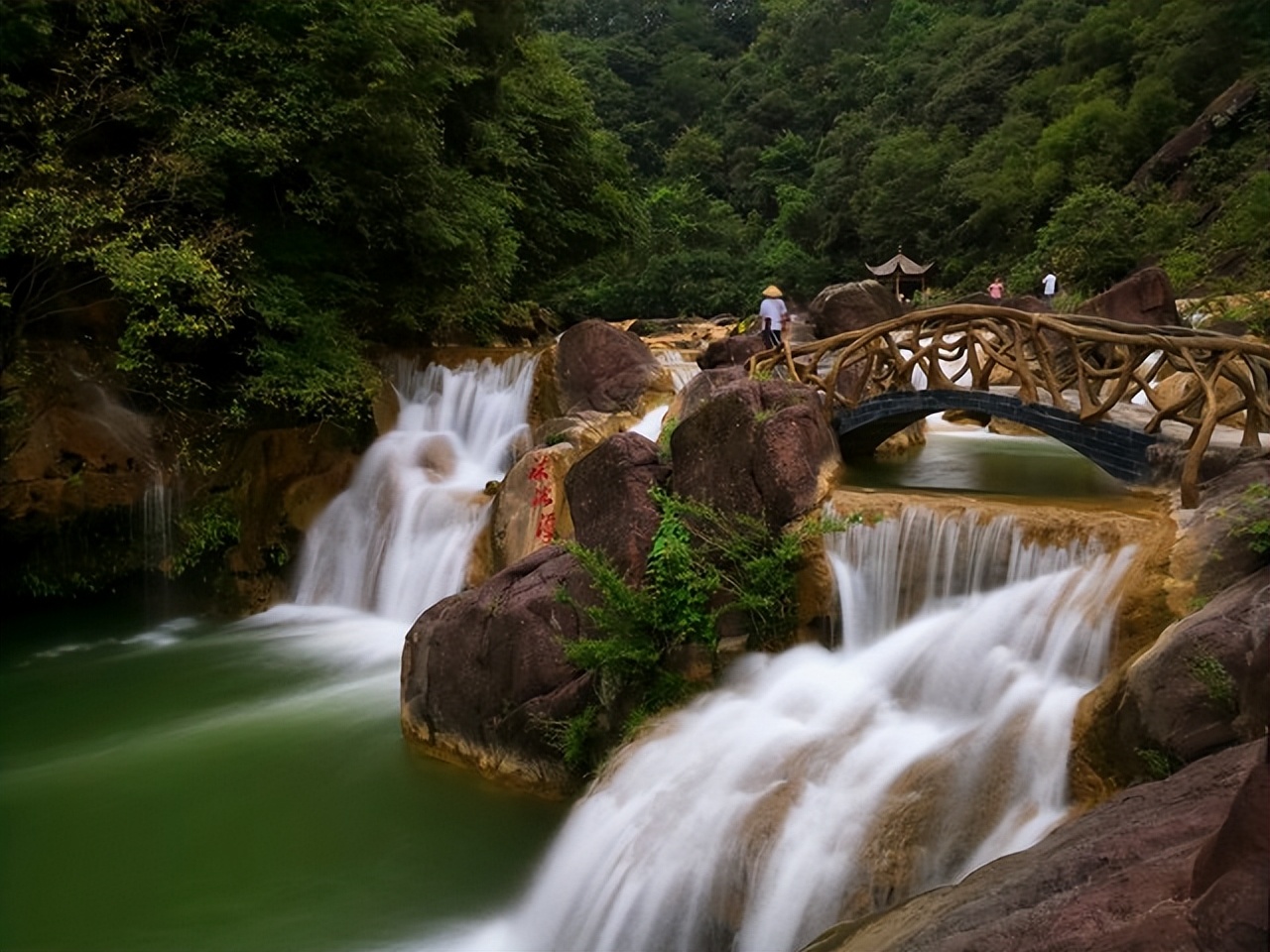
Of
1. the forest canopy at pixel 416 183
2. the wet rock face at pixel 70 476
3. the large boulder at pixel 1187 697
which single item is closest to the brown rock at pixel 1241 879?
the large boulder at pixel 1187 697

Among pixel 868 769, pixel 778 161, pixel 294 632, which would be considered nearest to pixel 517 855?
pixel 868 769

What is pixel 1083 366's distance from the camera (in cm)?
713

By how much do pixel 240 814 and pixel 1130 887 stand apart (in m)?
6.11

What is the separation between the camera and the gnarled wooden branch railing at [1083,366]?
617 cm

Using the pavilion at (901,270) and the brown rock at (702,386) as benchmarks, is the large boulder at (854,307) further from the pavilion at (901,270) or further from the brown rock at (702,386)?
the pavilion at (901,270)

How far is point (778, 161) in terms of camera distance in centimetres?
5225

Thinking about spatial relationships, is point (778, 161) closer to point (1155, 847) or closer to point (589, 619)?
point (589, 619)

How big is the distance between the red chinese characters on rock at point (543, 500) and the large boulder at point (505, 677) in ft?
6.24

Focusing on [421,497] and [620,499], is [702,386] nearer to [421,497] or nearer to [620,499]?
[620,499]

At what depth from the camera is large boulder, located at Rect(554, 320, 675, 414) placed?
1239 centimetres

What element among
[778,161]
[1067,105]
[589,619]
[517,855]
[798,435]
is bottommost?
[517,855]

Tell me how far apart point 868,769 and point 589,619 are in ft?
8.34

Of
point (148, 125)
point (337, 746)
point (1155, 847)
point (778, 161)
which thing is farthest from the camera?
point (778, 161)

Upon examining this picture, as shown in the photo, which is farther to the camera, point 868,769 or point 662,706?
point 662,706
